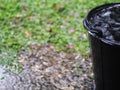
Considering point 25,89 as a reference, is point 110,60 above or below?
above

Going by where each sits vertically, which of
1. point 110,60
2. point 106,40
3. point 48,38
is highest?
point 106,40

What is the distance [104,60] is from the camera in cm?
322

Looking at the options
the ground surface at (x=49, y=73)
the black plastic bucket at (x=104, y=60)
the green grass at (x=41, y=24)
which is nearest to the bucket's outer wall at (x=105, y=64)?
the black plastic bucket at (x=104, y=60)

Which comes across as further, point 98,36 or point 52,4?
point 52,4

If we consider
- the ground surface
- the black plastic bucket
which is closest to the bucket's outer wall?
the black plastic bucket

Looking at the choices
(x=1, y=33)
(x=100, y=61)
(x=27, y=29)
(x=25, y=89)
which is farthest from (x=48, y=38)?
(x=100, y=61)

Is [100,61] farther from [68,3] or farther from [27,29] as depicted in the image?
[68,3]

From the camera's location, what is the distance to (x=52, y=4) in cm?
582

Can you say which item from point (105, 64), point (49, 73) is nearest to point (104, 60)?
point (105, 64)

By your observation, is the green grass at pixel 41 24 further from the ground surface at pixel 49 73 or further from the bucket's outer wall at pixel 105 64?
the bucket's outer wall at pixel 105 64

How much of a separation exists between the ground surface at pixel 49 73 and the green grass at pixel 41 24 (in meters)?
0.17

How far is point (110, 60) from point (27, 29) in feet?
7.64

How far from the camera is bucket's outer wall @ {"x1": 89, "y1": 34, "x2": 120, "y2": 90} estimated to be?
308 centimetres

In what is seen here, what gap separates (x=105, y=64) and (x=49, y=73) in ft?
4.10
